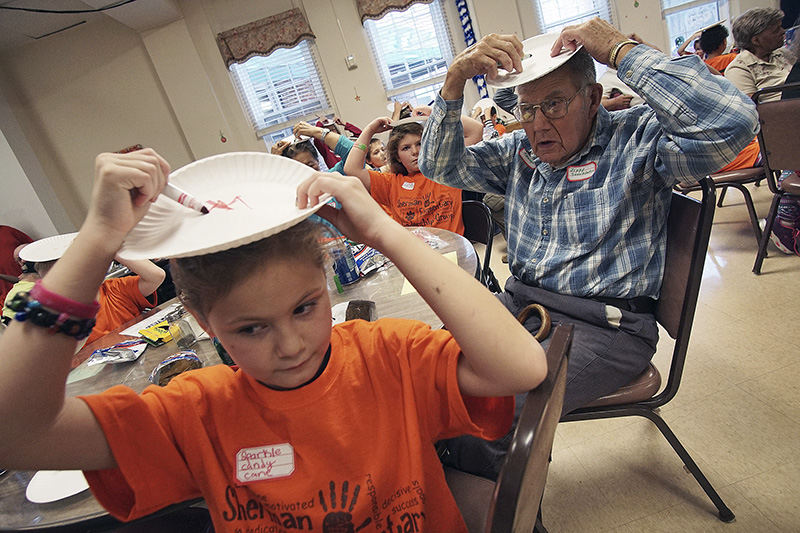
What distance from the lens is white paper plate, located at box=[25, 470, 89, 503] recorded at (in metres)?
0.87

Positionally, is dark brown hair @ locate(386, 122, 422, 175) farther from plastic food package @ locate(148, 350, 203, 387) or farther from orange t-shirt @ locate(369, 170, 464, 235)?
plastic food package @ locate(148, 350, 203, 387)

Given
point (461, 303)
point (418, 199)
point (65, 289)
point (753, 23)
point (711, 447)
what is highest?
point (65, 289)

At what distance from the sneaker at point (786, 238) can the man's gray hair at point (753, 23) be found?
182 centimetres

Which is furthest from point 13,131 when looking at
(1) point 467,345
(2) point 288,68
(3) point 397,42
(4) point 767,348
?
(4) point 767,348

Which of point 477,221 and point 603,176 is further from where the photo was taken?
point 477,221

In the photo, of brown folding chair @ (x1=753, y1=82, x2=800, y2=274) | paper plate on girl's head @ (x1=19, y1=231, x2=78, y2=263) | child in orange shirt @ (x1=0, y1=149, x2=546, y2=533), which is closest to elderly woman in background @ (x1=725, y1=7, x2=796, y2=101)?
brown folding chair @ (x1=753, y1=82, x2=800, y2=274)

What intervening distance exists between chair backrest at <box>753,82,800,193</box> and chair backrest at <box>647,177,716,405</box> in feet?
3.89

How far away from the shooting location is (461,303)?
2.04 feet

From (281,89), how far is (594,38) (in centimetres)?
652

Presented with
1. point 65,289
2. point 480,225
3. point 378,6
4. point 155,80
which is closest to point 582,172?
point 480,225

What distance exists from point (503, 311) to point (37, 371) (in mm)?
679

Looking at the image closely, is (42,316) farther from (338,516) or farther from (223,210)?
(338,516)

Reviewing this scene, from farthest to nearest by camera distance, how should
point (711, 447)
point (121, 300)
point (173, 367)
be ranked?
1. point (121, 300)
2. point (711, 447)
3. point (173, 367)

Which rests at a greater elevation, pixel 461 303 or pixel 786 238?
pixel 461 303
